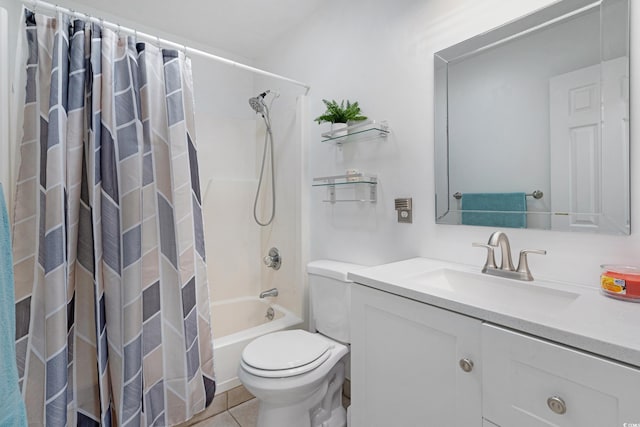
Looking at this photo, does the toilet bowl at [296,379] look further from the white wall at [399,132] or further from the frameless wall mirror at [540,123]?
the frameless wall mirror at [540,123]

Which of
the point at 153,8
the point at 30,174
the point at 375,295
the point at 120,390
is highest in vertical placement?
the point at 153,8

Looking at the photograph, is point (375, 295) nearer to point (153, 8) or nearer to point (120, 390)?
point (120, 390)

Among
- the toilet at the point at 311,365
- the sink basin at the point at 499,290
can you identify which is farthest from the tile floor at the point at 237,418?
the sink basin at the point at 499,290

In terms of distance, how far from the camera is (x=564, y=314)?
2.34 feet

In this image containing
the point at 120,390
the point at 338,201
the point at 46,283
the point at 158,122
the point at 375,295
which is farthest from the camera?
the point at 338,201

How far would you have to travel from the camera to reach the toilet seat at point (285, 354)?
126cm

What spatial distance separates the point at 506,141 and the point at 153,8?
7.58 ft

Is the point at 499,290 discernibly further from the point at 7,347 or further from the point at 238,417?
the point at 238,417

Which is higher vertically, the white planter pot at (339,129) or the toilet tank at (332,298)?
the white planter pot at (339,129)

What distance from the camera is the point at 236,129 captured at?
2.52 metres

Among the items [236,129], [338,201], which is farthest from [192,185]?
[236,129]

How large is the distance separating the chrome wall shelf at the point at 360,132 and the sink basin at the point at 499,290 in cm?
78

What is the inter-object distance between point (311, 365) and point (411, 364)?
0.54 metres

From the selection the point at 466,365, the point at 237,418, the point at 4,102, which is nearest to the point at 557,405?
the point at 466,365
